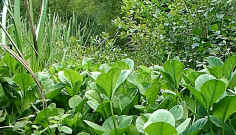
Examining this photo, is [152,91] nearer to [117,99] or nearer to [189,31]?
[117,99]

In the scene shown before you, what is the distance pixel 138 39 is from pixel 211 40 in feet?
3.47

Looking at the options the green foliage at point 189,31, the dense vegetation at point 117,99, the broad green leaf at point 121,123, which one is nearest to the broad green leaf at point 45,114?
the dense vegetation at point 117,99

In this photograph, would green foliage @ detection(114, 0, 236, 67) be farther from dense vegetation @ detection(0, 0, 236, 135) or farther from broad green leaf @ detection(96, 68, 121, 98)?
broad green leaf @ detection(96, 68, 121, 98)

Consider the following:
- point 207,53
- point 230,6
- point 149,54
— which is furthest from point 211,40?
point 149,54

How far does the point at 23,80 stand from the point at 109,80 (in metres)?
0.22

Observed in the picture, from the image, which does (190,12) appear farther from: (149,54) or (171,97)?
(171,97)

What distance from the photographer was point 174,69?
0.48 metres

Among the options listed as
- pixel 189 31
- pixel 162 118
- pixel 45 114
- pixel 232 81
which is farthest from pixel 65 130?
pixel 189 31

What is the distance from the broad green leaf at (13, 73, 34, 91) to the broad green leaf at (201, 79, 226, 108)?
1.08ft

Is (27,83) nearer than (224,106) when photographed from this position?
No

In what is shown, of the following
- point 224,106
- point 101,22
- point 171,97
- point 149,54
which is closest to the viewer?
point 224,106

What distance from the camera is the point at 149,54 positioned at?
3242mm

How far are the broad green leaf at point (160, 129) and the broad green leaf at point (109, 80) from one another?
0.36 ft

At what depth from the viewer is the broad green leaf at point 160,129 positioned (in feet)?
0.92
